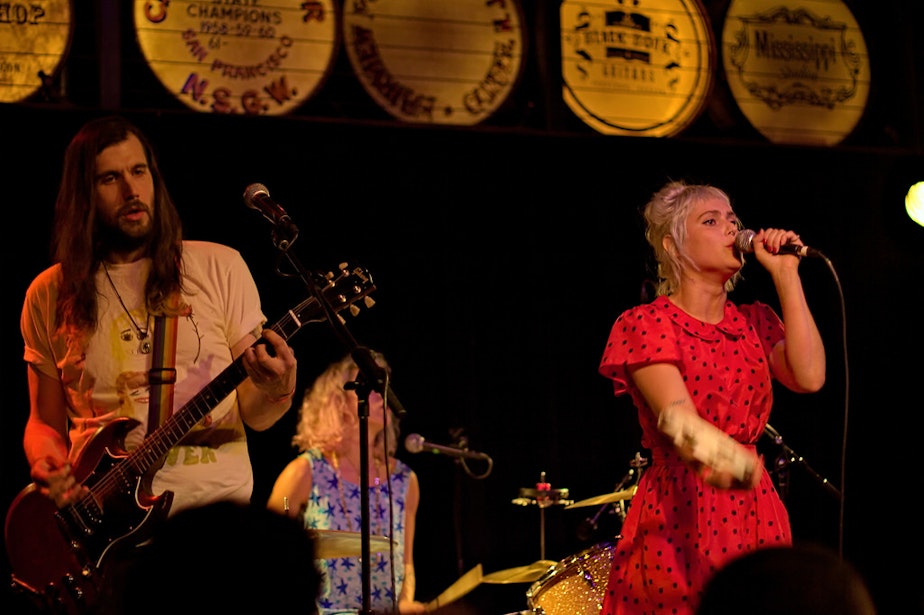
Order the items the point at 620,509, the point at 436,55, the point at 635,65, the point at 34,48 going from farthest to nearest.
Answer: the point at 635,65 → the point at 436,55 → the point at 620,509 → the point at 34,48

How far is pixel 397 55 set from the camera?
5074 mm

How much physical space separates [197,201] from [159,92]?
0.60 metres

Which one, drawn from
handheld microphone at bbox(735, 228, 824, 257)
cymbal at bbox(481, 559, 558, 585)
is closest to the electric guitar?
handheld microphone at bbox(735, 228, 824, 257)

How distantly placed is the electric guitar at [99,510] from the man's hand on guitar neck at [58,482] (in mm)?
25

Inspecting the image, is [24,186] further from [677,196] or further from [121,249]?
[677,196]

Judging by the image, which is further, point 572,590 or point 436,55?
point 436,55

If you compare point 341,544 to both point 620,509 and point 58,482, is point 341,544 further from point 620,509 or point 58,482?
point 620,509

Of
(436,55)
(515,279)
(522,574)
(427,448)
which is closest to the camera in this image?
(522,574)

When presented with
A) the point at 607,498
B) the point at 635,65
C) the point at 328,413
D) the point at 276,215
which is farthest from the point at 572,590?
the point at 635,65

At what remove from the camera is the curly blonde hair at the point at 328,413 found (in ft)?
15.8

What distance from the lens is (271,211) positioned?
303cm

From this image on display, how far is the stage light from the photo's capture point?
5.63m

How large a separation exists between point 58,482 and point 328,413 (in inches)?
72.6

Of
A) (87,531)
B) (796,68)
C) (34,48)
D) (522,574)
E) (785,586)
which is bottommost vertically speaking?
(522,574)
